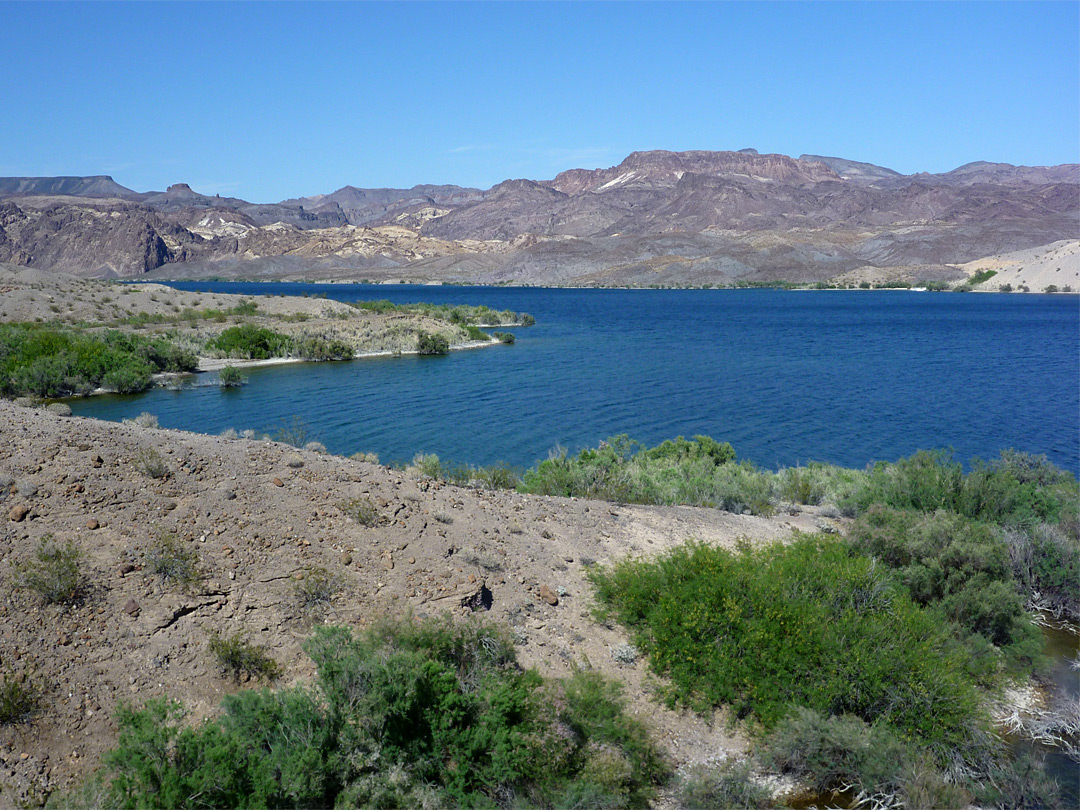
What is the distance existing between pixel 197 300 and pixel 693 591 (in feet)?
Result: 192

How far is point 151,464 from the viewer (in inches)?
346

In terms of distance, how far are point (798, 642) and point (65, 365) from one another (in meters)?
30.9

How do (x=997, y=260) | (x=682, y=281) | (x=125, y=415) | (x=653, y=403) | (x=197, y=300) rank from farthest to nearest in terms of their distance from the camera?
(x=682, y=281) → (x=997, y=260) → (x=197, y=300) → (x=653, y=403) → (x=125, y=415)

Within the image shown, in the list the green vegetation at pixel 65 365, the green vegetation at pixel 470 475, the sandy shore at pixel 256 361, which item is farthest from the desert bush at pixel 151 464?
the sandy shore at pixel 256 361

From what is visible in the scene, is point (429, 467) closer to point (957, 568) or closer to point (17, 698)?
point (17, 698)

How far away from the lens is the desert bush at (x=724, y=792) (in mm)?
5875

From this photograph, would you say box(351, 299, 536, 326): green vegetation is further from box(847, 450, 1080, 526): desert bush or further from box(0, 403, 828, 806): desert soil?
box(0, 403, 828, 806): desert soil

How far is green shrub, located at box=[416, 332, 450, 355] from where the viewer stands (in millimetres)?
44625

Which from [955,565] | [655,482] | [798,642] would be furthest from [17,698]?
[655,482]

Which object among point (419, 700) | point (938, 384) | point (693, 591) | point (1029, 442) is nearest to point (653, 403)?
point (1029, 442)

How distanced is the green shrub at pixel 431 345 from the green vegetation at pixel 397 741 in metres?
38.7

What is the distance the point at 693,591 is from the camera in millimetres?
7832

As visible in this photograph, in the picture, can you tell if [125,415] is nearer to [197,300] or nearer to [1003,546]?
[1003,546]

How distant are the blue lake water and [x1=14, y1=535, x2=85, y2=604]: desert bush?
43.0 ft
